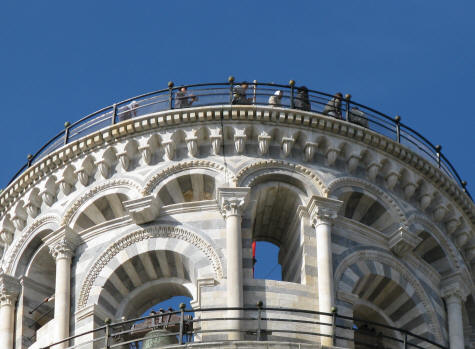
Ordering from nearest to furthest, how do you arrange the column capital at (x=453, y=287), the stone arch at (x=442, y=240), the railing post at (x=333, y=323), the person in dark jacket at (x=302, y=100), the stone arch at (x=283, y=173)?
the railing post at (x=333, y=323), the stone arch at (x=283, y=173), the column capital at (x=453, y=287), the stone arch at (x=442, y=240), the person in dark jacket at (x=302, y=100)

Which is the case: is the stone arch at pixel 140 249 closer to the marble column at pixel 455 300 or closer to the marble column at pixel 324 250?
the marble column at pixel 324 250

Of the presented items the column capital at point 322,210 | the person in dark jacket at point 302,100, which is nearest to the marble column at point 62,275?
the column capital at point 322,210

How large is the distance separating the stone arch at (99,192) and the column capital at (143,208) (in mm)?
789

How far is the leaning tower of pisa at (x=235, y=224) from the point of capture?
47.6 metres

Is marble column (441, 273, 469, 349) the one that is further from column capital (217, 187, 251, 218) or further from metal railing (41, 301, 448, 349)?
column capital (217, 187, 251, 218)

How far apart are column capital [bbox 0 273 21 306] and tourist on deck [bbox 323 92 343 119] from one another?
30.8ft

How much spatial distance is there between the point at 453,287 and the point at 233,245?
6613 mm

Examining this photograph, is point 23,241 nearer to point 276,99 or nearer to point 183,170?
point 183,170

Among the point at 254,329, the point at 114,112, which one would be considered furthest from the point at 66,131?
the point at 254,329

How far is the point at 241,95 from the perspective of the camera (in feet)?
165

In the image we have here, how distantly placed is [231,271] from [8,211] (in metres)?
8.19

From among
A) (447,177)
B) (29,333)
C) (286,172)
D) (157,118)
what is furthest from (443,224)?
(29,333)

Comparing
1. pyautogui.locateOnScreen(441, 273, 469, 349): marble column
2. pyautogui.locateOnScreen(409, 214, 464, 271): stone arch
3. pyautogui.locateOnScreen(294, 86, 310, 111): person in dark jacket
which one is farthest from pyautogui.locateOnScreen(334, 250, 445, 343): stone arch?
pyautogui.locateOnScreen(294, 86, 310, 111): person in dark jacket

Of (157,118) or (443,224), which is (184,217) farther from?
(443,224)
